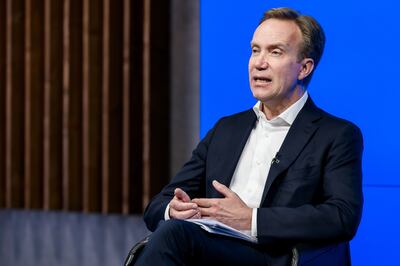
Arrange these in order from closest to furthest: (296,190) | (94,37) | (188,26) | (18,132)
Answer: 1. (296,190)
2. (188,26)
3. (94,37)
4. (18,132)

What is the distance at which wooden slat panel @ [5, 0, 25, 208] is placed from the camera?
6332mm

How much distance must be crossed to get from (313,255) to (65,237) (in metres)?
3.30

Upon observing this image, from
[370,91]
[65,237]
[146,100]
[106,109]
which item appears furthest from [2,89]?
[370,91]

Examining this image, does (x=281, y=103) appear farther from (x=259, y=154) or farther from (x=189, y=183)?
(x=189, y=183)

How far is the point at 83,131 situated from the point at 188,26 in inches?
46.5

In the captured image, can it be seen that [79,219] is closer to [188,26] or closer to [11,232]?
[11,232]

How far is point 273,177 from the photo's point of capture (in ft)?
8.01

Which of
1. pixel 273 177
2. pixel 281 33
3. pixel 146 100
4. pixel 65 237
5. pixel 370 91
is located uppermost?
pixel 281 33

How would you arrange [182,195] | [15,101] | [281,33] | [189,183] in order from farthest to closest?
[15,101], [189,183], [281,33], [182,195]

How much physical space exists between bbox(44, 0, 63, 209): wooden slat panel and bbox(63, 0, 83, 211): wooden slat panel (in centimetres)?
9

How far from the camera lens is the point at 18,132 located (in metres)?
6.43

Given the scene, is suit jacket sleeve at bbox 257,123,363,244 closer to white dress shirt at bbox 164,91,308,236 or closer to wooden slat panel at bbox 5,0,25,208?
white dress shirt at bbox 164,91,308,236

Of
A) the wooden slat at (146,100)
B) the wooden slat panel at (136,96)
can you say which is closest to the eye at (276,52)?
the wooden slat at (146,100)

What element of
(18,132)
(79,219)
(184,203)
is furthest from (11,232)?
(184,203)
